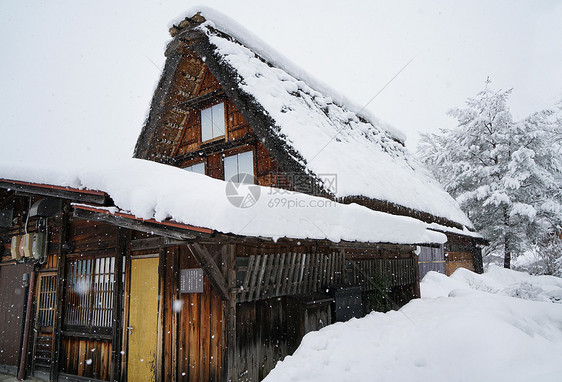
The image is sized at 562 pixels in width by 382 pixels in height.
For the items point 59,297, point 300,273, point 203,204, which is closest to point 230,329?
point 300,273

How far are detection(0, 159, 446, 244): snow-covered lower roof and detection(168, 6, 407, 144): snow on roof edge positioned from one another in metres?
5.24

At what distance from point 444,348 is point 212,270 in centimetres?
279

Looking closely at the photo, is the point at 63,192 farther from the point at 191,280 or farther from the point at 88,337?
the point at 88,337

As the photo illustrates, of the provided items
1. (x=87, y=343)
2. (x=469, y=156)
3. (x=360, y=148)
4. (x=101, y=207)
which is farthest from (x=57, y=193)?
(x=469, y=156)

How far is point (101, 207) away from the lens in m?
4.24

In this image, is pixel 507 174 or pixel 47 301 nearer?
pixel 47 301

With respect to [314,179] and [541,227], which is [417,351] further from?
[541,227]

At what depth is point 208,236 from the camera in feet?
11.0

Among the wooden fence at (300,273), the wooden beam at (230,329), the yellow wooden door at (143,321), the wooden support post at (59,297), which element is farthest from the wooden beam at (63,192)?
the wooden fence at (300,273)

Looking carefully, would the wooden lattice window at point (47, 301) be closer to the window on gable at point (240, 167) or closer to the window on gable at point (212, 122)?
the window on gable at point (240, 167)

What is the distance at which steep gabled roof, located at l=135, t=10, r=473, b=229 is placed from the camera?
6988 millimetres

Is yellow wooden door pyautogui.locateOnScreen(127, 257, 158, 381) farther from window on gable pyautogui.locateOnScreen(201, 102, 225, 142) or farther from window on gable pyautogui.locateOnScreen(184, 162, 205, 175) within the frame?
window on gable pyautogui.locateOnScreen(201, 102, 225, 142)

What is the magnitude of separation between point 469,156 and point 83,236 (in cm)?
1784

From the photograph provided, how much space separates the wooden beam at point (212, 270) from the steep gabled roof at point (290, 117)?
2.97m
